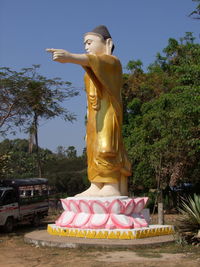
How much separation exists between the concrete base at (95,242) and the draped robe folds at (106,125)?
191cm

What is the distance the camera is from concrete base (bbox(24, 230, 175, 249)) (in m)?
8.46

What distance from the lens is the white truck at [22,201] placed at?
13.5 metres

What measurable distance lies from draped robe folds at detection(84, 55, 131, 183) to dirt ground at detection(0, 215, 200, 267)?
8.41 ft

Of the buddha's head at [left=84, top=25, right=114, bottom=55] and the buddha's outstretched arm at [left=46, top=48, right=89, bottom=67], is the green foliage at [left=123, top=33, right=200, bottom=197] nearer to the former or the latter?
the buddha's head at [left=84, top=25, right=114, bottom=55]

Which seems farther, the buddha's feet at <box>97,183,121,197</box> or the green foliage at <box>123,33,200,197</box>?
the green foliage at <box>123,33,200,197</box>

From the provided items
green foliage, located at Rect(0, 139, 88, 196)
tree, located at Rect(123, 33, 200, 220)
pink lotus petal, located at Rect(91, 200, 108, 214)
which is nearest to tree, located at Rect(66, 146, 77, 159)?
green foliage, located at Rect(0, 139, 88, 196)

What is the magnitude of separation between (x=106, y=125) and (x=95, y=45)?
2.19 m

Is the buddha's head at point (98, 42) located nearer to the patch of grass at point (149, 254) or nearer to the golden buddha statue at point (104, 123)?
the golden buddha statue at point (104, 123)

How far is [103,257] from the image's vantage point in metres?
7.59

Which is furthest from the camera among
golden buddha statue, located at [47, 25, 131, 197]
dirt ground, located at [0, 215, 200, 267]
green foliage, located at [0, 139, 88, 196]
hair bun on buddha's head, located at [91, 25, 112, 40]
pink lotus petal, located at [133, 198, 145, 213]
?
green foliage, located at [0, 139, 88, 196]

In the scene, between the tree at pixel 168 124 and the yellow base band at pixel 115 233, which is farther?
the tree at pixel 168 124

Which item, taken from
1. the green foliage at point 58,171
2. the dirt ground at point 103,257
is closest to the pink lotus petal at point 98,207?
the dirt ground at point 103,257

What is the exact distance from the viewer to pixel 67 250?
842 cm

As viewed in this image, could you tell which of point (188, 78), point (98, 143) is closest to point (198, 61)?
point (188, 78)
